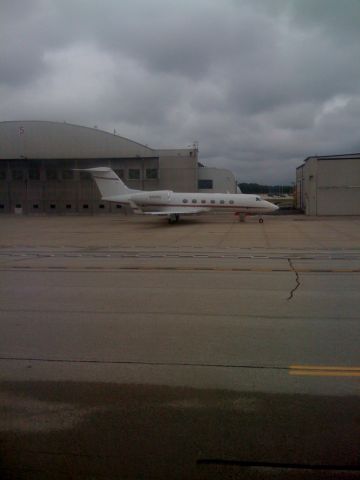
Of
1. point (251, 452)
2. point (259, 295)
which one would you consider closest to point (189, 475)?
point (251, 452)

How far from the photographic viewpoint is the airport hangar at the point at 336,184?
45500 mm

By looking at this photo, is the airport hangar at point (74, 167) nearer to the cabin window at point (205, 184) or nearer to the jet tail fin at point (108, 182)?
the cabin window at point (205, 184)

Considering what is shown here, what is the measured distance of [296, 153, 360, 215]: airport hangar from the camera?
4550 centimetres

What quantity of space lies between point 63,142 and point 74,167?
3104 mm

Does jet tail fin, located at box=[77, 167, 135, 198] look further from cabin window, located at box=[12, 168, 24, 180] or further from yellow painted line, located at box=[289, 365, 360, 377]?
yellow painted line, located at box=[289, 365, 360, 377]

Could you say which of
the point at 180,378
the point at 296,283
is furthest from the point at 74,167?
the point at 180,378

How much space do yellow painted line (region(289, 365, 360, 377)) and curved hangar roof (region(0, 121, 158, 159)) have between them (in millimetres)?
48036

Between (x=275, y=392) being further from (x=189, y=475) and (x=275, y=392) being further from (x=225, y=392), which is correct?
(x=189, y=475)

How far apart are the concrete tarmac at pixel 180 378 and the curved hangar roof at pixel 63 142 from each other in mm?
42442

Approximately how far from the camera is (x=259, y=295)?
955 centimetres

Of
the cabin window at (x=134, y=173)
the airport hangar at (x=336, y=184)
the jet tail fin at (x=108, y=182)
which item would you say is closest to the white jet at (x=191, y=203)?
the jet tail fin at (x=108, y=182)

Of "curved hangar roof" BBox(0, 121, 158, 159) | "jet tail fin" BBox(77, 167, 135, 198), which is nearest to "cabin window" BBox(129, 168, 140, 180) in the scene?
"curved hangar roof" BBox(0, 121, 158, 159)

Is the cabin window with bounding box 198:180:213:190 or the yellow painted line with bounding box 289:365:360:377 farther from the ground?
the cabin window with bounding box 198:180:213:190

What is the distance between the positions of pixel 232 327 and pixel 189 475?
12.4 ft
